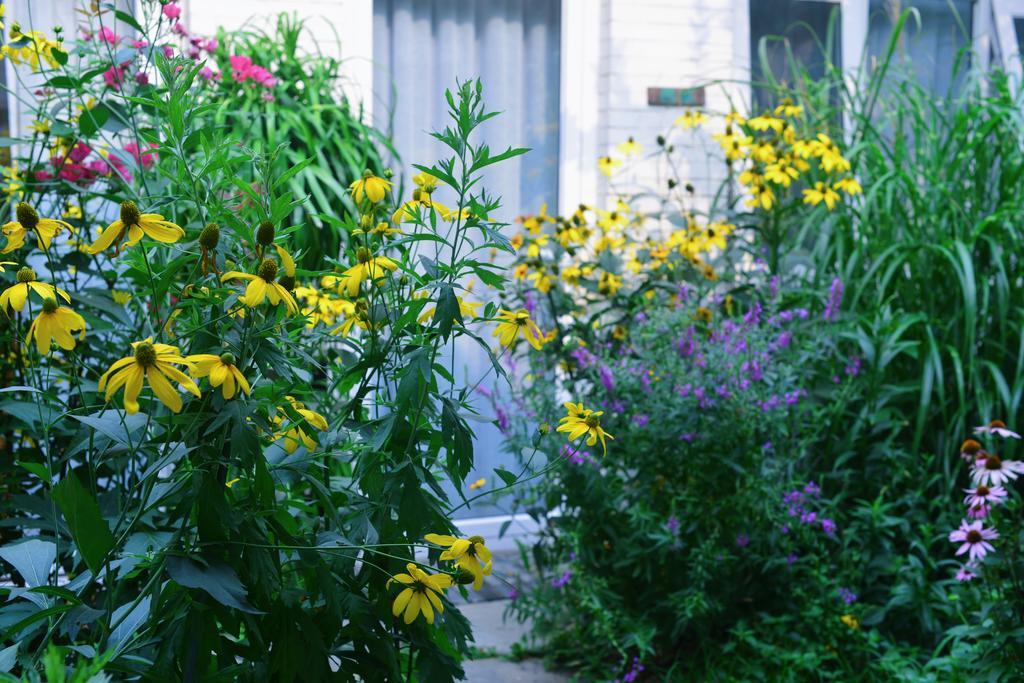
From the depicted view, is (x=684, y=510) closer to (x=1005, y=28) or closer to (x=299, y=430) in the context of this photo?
(x=299, y=430)

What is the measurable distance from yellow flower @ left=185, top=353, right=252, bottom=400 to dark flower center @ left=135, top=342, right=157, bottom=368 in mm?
50

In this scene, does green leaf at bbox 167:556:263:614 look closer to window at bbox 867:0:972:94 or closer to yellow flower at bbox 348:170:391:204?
yellow flower at bbox 348:170:391:204

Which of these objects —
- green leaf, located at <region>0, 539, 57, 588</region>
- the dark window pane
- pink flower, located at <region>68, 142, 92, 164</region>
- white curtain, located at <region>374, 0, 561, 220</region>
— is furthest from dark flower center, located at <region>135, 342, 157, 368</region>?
the dark window pane

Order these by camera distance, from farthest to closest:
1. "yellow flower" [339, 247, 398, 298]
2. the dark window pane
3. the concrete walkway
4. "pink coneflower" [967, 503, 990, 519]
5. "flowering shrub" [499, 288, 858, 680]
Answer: the dark window pane → the concrete walkway → "flowering shrub" [499, 288, 858, 680] → "pink coneflower" [967, 503, 990, 519] → "yellow flower" [339, 247, 398, 298]

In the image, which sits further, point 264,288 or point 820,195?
point 820,195

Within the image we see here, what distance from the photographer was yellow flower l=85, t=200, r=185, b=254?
3.20ft

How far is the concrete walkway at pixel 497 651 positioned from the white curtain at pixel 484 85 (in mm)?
523

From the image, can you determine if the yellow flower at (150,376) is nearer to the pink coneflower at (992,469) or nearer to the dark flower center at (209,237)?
the dark flower center at (209,237)

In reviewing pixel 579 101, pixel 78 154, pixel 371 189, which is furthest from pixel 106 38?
pixel 579 101

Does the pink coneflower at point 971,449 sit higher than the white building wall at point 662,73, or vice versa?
the white building wall at point 662,73

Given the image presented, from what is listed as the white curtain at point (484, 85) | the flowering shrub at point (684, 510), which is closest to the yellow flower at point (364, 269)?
the flowering shrub at point (684, 510)

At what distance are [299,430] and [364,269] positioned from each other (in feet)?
0.73

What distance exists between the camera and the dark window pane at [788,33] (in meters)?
3.95

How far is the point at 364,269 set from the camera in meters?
1.26
